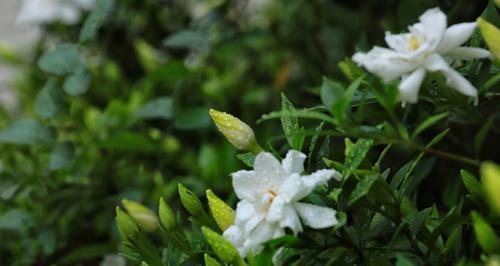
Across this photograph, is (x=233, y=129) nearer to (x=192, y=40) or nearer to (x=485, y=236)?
(x=485, y=236)

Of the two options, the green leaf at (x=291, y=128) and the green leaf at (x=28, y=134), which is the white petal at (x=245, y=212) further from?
the green leaf at (x=28, y=134)

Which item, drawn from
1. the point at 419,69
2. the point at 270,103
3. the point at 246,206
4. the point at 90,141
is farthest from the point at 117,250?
the point at 419,69

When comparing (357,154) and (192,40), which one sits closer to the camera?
(357,154)

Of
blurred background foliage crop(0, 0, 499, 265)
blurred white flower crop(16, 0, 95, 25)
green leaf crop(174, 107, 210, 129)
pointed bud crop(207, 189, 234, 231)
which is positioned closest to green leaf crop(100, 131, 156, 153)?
blurred background foliage crop(0, 0, 499, 265)

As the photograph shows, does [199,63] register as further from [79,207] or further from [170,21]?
[79,207]

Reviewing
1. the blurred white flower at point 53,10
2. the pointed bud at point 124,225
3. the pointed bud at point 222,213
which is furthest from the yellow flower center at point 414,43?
the blurred white flower at point 53,10

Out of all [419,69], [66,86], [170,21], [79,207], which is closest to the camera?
[419,69]

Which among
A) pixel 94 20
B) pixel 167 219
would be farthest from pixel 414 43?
pixel 94 20
